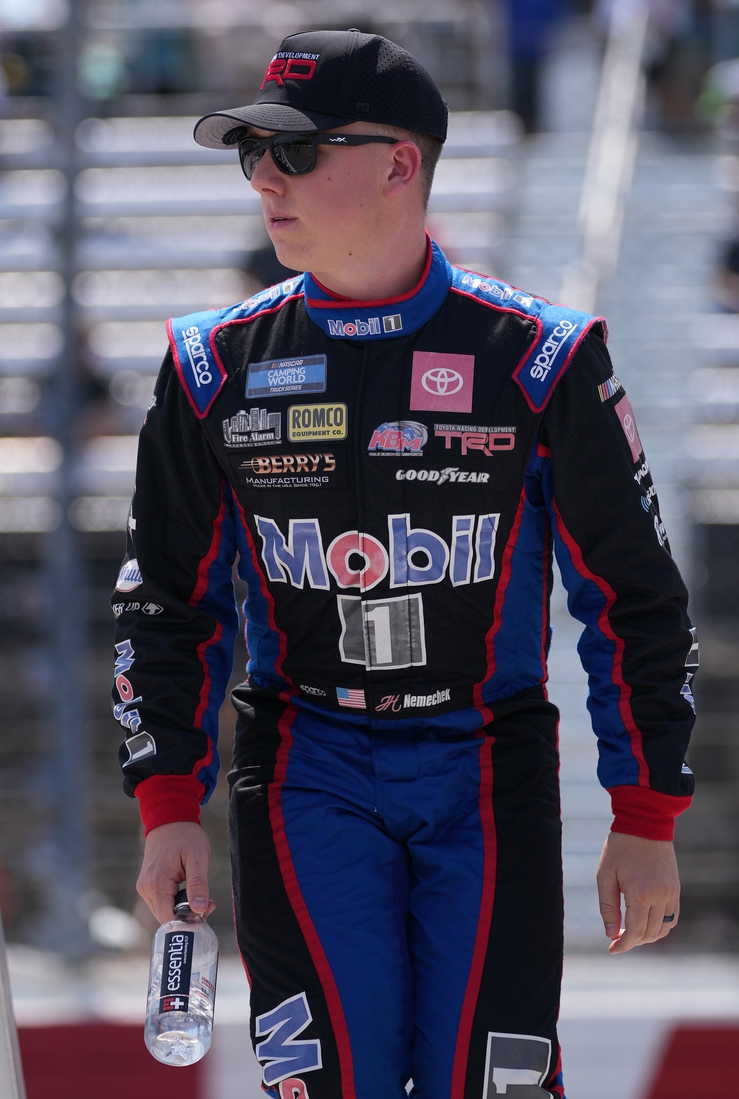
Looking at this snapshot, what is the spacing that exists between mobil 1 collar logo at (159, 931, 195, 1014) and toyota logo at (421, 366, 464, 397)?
868 mm

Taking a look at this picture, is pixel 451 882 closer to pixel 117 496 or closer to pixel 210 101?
pixel 117 496

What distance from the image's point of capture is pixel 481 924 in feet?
6.30

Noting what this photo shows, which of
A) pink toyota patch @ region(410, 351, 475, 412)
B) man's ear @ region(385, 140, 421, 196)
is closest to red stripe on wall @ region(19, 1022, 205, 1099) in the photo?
pink toyota patch @ region(410, 351, 475, 412)

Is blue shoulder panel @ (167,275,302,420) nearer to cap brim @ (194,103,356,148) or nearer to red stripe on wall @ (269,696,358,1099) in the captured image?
cap brim @ (194,103,356,148)

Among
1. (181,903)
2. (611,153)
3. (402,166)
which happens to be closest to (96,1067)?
(181,903)

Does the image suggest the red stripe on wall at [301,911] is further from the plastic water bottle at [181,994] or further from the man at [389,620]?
the plastic water bottle at [181,994]

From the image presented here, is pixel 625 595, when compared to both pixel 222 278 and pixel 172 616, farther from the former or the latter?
pixel 222 278

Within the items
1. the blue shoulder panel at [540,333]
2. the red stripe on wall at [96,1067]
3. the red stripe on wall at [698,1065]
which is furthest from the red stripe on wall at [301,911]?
the red stripe on wall at [698,1065]

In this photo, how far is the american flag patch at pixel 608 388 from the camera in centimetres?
199

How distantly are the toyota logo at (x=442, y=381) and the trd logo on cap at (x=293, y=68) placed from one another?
1.54 feet

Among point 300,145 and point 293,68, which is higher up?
point 293,68

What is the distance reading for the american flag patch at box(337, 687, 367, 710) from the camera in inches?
80.0

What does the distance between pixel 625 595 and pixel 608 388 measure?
0.31 metres

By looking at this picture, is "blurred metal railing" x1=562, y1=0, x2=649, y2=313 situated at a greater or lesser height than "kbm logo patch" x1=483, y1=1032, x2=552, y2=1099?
greater
